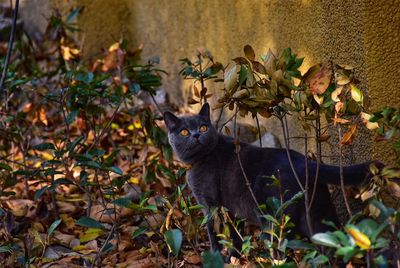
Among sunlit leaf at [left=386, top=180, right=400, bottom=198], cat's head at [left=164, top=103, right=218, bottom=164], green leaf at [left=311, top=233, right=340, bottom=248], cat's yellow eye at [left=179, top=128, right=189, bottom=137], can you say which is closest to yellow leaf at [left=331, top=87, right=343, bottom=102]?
sunlit leaf at [left=386, top=180, right=400, bottom=198]

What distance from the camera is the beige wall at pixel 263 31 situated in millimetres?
3350

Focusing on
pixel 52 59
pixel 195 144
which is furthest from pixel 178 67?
pixel 195 144

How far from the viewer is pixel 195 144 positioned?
3.77m

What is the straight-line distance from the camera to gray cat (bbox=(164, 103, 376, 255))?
10.6ft

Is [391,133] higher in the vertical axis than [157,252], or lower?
higher

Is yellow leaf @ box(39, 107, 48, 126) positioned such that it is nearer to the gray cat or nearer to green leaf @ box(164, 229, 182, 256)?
the gray cat

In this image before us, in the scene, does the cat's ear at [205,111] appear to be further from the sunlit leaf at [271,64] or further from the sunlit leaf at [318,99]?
the sunlit leaf at [318,99]

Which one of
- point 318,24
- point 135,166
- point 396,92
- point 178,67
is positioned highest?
point 318,24

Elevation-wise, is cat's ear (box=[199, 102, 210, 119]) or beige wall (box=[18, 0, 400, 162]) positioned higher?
beige wall (box=[18, 0, 400, 162])

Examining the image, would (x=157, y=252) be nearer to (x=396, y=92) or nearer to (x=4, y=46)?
(x=396, y=92)

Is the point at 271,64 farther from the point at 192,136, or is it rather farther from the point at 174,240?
the point at 192,136

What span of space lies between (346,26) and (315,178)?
2.67 feet

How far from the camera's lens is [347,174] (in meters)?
3.07

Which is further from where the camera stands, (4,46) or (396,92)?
(4,46)
